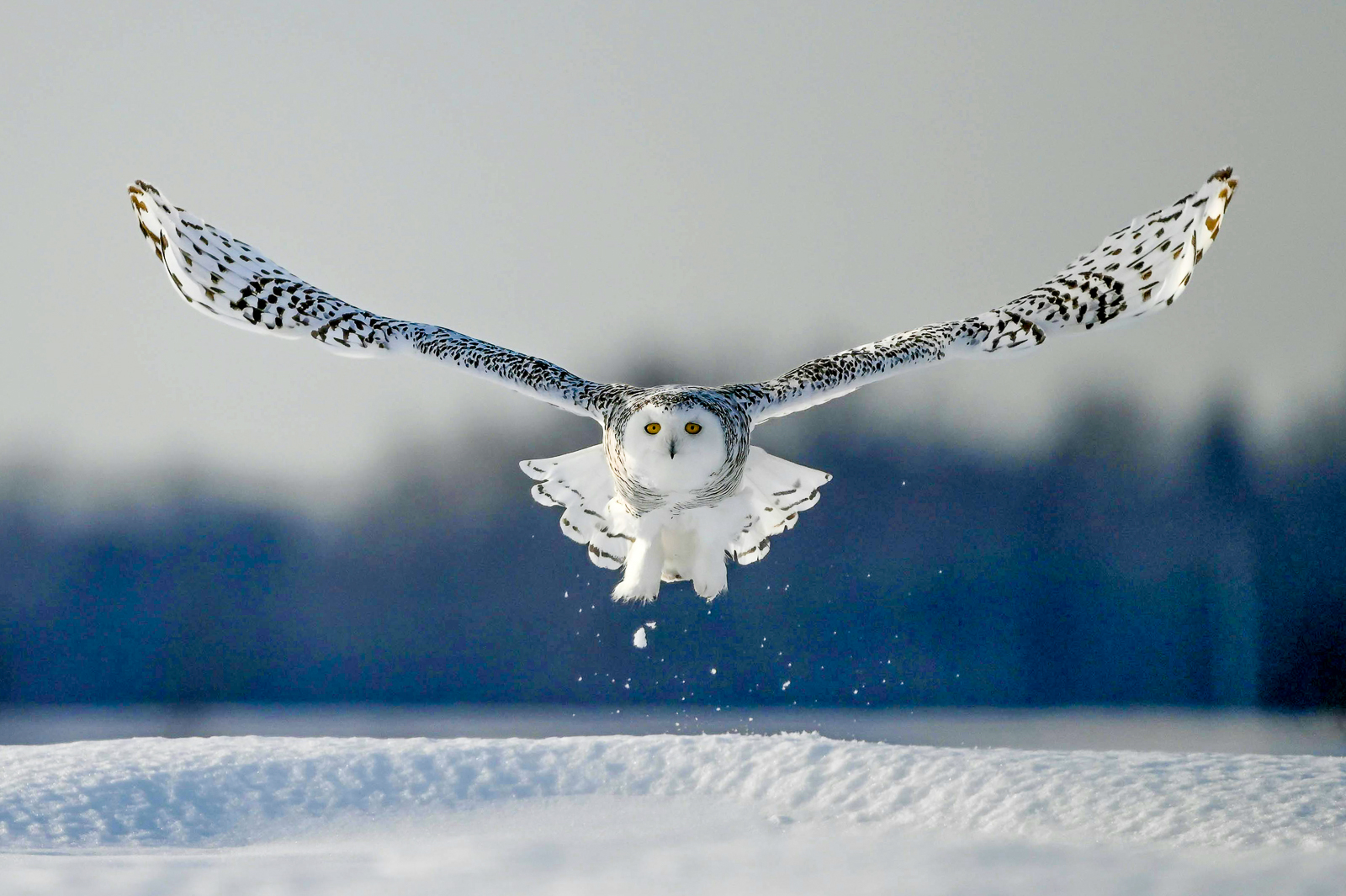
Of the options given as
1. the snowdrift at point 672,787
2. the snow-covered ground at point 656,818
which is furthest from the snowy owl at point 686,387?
the snowdrift at point 672,787

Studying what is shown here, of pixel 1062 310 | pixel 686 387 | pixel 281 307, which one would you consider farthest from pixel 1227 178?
pixel 281 307

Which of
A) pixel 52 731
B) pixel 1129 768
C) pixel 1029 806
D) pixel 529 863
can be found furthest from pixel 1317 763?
pixel 52 731

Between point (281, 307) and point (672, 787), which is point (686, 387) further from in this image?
point (672, 787)

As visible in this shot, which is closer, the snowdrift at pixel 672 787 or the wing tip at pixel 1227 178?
the wing tip at pixel 1227 178

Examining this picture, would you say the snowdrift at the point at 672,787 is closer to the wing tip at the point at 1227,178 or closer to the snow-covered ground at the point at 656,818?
the snow-covered ground at the point at 656,818

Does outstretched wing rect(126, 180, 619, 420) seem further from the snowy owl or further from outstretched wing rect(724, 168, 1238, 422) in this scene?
outstretched wing rect(724, 168, 1238, 422)

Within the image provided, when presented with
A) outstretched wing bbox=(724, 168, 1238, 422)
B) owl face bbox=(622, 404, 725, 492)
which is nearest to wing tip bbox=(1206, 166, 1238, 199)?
outstretched wing bbox=(724, 168, 1238, 422)
